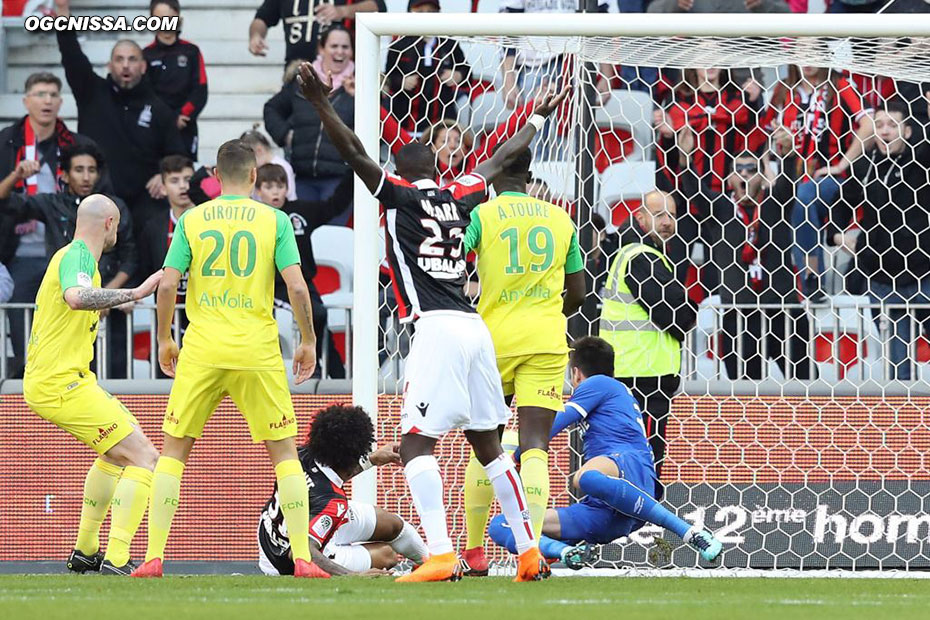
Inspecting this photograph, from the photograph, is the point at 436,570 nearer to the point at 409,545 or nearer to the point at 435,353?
the point at 435,353

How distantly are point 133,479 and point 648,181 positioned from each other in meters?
4.24

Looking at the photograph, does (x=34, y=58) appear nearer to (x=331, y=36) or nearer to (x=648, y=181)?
(x=331, y=36)

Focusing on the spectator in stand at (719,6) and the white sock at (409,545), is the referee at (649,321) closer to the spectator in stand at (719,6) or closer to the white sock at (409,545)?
the white sock at (409,545)

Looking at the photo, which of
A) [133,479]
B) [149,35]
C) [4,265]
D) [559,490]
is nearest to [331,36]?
[149,35]

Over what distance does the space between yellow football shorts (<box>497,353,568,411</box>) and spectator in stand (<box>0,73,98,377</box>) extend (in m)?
5.84

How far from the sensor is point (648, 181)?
974 cm

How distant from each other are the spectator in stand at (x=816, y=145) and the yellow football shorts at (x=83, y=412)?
182 inches

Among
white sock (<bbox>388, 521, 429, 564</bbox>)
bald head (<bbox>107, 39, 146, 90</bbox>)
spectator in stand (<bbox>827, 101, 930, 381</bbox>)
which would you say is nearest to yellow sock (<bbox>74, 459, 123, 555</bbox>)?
white sock (<bbox>388, 521, 429, 564</bbox>)

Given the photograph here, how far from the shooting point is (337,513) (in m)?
7.11

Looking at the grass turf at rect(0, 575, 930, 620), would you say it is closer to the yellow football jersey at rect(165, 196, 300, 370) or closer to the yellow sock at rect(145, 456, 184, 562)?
the yellow sock at rect(145, 456, 184, 562)


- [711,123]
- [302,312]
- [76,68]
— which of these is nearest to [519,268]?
[302,312]

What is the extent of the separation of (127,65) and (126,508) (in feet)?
20.6

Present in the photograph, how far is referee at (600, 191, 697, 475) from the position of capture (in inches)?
336

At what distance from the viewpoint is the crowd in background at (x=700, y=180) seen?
9.21 m
